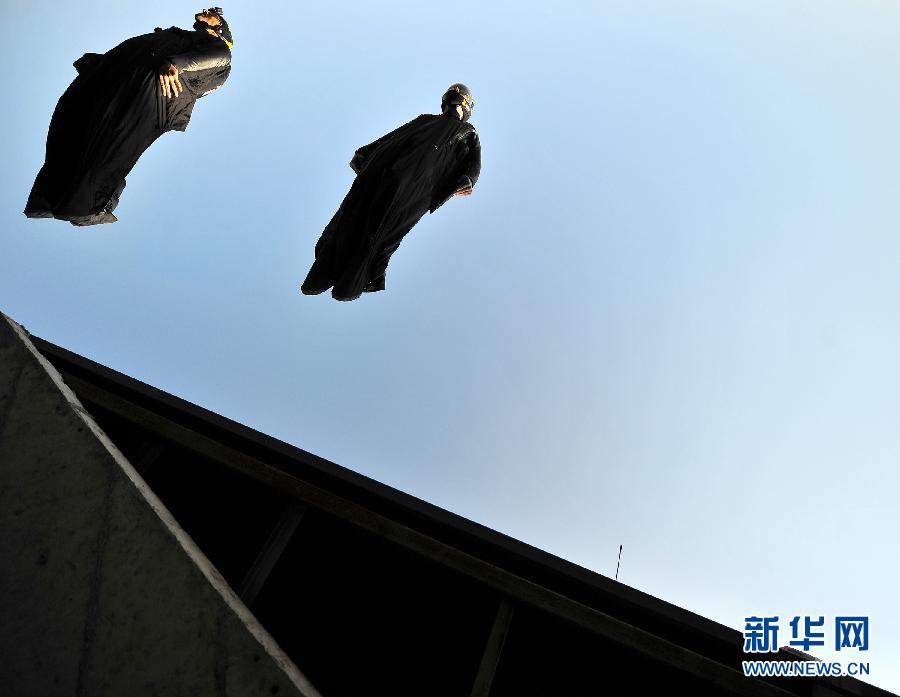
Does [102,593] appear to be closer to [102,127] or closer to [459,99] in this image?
[102,127]

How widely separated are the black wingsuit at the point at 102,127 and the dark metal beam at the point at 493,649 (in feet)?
19.7

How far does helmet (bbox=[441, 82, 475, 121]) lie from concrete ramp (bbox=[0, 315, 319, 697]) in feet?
20.3

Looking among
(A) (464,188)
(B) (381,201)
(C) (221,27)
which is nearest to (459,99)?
(A) (464,188)

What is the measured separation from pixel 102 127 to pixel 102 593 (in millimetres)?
5616

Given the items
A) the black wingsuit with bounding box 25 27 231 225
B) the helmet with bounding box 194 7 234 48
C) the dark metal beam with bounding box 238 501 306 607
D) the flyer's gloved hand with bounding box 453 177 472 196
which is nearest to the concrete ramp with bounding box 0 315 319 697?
the dark metal beam with bounding box 238 501 306 607

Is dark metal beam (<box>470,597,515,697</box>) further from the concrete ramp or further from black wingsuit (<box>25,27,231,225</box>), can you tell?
black wingsuit (<box>25,27,231,225</box>)

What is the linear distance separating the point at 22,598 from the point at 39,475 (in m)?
0.52

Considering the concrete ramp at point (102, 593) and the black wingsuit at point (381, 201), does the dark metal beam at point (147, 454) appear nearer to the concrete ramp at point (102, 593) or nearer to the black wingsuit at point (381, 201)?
the concrete ramp at point (102, 593)

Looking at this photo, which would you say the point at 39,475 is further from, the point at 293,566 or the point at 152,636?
the point at 293,566

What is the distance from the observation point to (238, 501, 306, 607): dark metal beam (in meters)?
2.89

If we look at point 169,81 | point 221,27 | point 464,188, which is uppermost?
point 221,27

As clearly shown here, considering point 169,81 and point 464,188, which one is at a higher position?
point 464,188

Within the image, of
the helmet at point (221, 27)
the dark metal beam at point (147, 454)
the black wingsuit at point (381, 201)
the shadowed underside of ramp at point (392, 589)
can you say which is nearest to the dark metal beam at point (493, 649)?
the shadowed underside of ramp at point (392, 589)

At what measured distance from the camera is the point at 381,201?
22.0 feet
